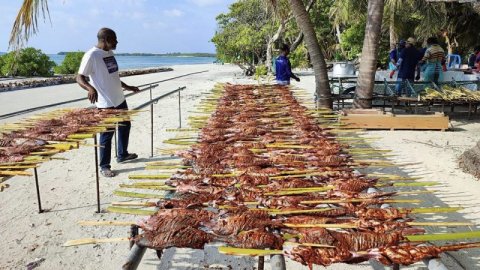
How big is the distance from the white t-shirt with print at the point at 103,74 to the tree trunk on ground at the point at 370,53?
539 cm

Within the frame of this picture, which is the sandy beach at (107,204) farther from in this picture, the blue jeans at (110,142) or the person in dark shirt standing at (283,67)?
the person in dark shirt standing at (283,67)

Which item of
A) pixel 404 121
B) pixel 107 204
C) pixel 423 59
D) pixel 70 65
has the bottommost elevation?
pixel 107 204

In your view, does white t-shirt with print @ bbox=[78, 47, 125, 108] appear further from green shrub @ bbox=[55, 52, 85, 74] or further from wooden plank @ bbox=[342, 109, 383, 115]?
green shrub @ bbox=[55, 52, 85, 74]

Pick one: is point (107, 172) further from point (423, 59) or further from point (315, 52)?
point (423, 59)

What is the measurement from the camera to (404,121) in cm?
865

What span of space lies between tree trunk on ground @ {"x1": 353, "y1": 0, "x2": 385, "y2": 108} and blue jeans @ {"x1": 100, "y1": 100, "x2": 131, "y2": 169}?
5.29 metres

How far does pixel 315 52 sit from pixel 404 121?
A: 8.16 ft

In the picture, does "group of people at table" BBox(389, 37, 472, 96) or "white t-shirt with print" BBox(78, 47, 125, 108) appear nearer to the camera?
"white t-shirt with print" BBox(78, 47, 125, 108)

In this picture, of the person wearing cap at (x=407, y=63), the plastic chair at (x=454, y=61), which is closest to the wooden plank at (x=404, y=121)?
the person wearing cap at (x=407, y=63)

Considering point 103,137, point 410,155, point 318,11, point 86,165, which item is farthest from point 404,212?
point 318,11

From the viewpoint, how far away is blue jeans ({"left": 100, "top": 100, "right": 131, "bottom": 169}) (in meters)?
5.74

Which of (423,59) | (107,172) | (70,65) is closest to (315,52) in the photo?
(423,59)

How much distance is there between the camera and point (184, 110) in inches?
488

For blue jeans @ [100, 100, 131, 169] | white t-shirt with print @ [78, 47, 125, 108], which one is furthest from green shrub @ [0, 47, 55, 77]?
white t-shirt with print @ [78, 47, 125, 108]
